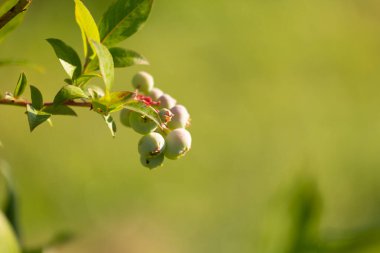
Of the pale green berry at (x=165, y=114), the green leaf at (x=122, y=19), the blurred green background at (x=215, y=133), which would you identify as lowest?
the pale green berry at (x=165, y=114)

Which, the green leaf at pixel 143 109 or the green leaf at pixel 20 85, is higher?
the green leaf at pixel 143 109

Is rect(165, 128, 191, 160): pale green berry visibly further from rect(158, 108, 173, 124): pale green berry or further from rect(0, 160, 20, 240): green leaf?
rect(0, 160, 20, 240): green leaf

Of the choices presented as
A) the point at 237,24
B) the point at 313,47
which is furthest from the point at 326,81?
the point at 237,24

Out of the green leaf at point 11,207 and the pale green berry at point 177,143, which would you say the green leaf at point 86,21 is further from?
the green leaf at point 11,207

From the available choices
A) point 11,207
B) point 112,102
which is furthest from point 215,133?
point 112,102

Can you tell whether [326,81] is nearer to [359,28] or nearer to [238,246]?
[359,28]

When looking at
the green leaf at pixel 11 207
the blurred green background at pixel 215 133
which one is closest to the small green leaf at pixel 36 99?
the green leaf at pixel 11 207

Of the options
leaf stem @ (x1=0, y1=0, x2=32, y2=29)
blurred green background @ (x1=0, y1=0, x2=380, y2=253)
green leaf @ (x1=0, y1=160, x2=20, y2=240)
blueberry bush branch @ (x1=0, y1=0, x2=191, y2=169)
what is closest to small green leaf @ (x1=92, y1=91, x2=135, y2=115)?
blueberry bush branch @ (x1=0, y1=0, x2=191, y2=169)
